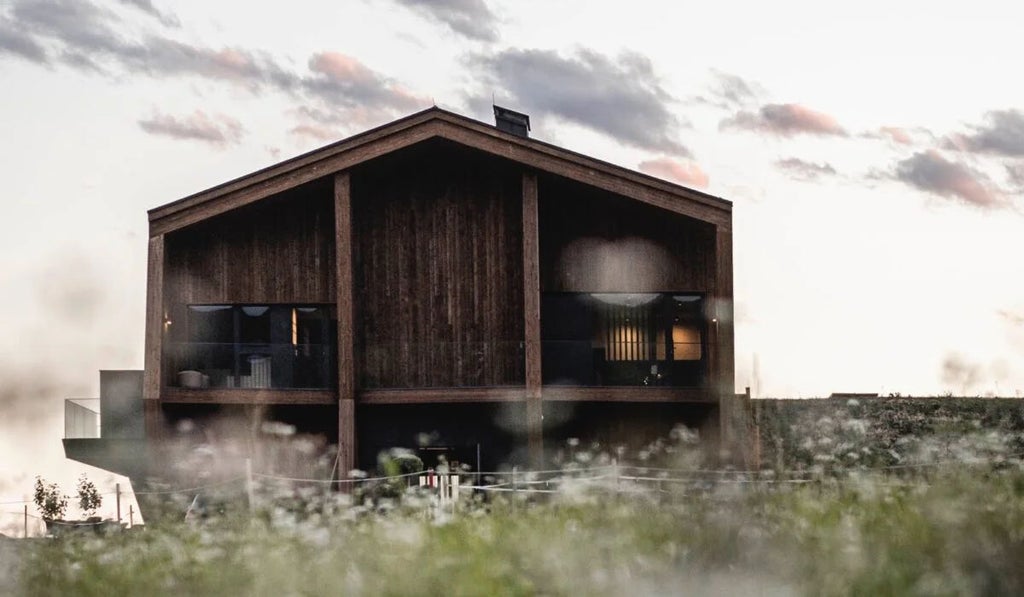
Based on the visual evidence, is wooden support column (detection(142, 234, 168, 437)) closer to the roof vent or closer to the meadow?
the roof vent

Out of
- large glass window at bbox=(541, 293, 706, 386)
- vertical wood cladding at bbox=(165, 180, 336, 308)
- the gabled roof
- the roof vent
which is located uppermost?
the roof vent

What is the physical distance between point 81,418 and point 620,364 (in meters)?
11.4

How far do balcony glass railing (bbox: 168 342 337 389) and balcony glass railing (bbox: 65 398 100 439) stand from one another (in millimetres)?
2202

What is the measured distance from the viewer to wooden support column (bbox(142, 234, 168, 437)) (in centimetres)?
2519

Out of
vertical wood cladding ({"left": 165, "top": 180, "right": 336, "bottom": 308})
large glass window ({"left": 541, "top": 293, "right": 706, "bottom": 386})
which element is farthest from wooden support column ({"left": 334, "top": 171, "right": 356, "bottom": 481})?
large glass window ({"left": 541, "top": 293, "right": 706, "bottom": 386})

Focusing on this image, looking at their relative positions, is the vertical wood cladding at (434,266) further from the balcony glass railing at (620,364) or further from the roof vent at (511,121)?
the roof vent at (511,121)

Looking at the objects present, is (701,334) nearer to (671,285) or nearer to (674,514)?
(671,285)

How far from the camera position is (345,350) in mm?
24750

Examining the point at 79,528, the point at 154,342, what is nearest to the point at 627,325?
the point at 154,342

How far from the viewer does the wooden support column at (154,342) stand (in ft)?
82.6

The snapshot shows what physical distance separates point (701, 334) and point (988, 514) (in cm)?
1907

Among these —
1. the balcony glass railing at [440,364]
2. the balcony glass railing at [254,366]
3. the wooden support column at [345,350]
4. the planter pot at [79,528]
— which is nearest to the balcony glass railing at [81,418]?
the balcony glass railing at [254,366]

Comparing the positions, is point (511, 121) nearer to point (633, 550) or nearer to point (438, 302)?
point (438, 302)

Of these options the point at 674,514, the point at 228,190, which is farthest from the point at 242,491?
the point at 674,514
